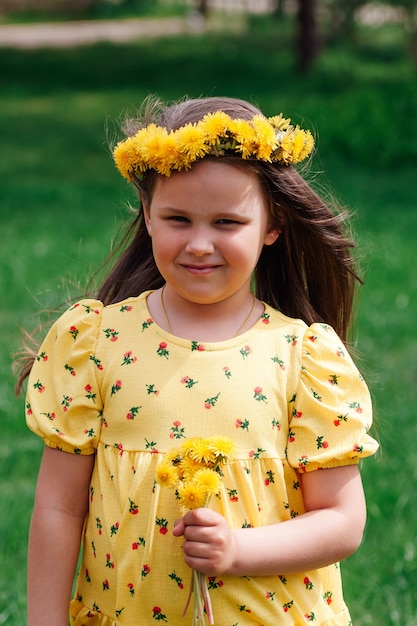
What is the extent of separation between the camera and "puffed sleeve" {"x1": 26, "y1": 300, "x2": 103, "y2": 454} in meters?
2.48

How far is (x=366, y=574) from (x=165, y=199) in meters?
2.12

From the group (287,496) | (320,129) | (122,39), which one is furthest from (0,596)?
(122,39)

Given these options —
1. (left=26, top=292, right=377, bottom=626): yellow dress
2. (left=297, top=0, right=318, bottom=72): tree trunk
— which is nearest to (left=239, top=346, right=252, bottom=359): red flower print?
(left=26, top=292, right=377, bottom=626): yellow dress

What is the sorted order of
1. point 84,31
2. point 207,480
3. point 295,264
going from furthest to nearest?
point 84,31 → point 295,264 → point 207,480

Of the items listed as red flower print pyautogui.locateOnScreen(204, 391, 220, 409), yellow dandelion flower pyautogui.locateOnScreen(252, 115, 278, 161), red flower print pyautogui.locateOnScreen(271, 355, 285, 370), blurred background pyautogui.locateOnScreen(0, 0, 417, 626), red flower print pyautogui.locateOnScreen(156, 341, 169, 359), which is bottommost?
blurred background pyautogui.locateOnScreen(0, 0, 417, 626)

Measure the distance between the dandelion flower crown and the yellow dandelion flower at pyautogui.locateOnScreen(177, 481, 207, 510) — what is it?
25.3 inches

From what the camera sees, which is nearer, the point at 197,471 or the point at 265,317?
the point at 197,471

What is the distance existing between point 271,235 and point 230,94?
13.7 metres

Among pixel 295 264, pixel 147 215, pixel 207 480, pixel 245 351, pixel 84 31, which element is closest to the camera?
pixel 207 480

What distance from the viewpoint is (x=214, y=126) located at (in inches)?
94.2

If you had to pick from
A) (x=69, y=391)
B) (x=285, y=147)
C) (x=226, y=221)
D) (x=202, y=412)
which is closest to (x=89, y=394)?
(x=69, y=391)

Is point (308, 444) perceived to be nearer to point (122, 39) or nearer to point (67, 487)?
point (67, 487)

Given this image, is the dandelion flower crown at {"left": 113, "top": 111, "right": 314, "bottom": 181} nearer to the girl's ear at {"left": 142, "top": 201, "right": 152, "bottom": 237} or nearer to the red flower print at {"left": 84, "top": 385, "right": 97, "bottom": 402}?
the girl's ear at {"left": 142, "top": 201, "right": 152, "bottom": 237}

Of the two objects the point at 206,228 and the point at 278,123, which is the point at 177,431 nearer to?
the point at 206,228
